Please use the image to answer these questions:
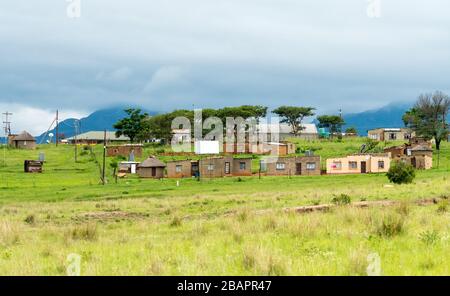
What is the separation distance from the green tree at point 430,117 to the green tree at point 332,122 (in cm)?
3786

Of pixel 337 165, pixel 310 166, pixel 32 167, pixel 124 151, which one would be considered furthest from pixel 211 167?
pixel 124 151

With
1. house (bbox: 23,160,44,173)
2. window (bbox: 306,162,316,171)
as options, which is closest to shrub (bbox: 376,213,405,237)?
window (bbox: 306,162,316,171)

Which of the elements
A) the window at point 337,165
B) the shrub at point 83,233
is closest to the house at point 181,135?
the window at point 337,165

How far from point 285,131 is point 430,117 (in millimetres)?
43261

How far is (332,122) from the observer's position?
154750 millimetres

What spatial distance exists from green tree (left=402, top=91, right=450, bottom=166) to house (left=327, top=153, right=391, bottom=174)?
2581 centimetres

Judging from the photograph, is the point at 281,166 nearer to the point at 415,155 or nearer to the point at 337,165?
the point at 337,165

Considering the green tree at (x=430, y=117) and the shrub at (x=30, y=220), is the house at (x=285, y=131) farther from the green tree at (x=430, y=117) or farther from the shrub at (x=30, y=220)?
the shrub at (x=30, y=220)

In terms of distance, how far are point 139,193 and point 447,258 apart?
36.8 m

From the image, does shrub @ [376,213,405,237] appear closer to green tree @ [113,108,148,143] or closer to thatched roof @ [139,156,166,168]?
thatched roof @ [139,156,166,168]

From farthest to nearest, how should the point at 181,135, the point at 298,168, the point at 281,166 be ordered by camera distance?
the point at 181,135, the point at 298,168, the point at 281,166
